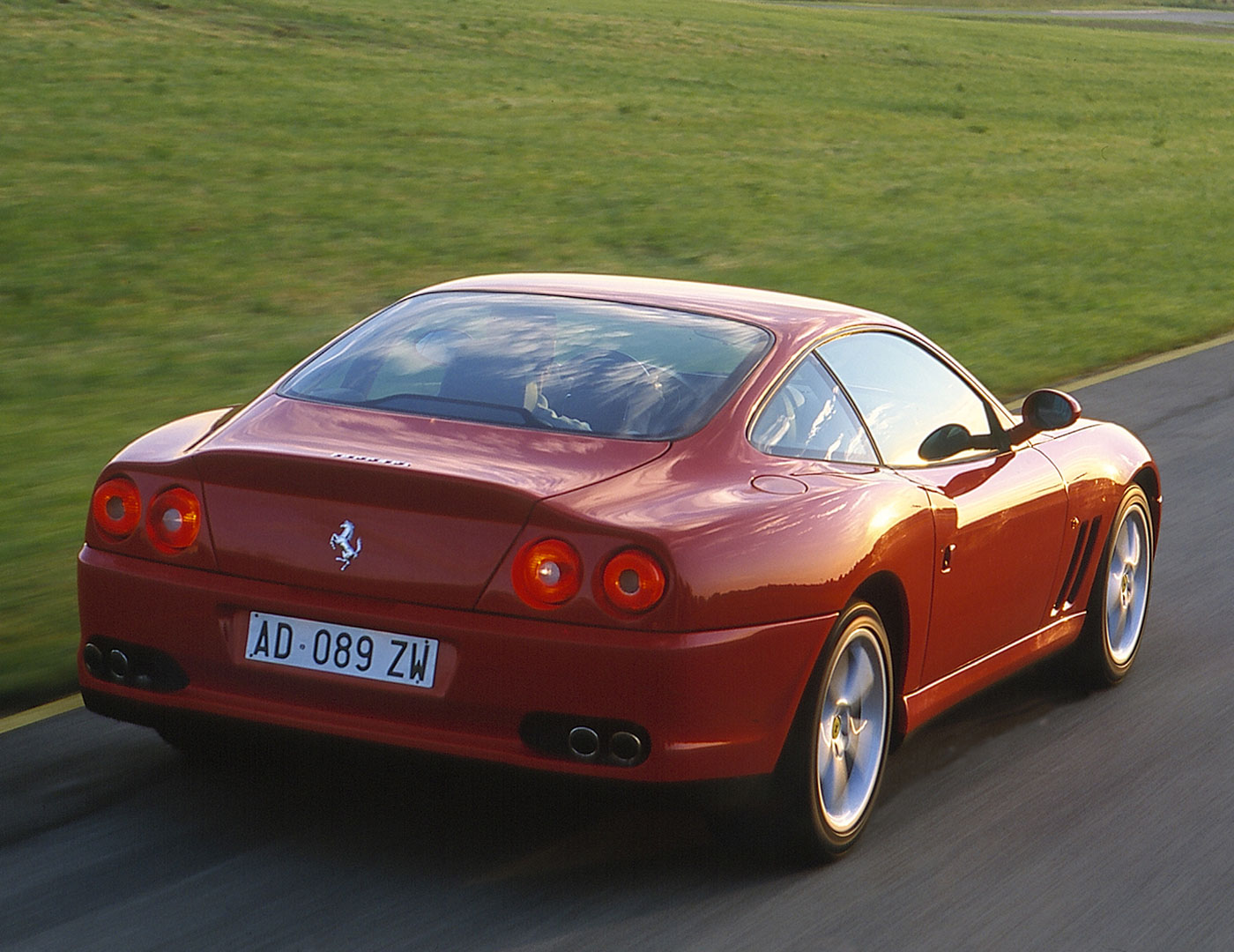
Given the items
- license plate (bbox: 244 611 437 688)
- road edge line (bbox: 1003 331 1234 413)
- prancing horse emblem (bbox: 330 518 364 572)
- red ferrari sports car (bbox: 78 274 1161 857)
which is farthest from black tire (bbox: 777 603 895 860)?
road edge line (bbox: 1003 331 1234 413)

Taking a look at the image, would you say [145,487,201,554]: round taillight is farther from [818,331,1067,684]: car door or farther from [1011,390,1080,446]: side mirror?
[1011,390,1080,446]: side mirror

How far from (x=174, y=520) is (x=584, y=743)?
3.58 feet

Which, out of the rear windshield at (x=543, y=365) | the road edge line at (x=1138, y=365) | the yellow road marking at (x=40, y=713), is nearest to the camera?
the rear windshield at (x=543, y=365)

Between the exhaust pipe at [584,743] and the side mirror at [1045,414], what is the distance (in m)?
2.24

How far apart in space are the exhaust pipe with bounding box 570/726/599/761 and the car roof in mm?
1475

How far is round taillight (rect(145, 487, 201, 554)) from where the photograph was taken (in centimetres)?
447

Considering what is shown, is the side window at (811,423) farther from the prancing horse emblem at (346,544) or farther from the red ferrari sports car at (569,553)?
the prancing horse emblem at (346,544)

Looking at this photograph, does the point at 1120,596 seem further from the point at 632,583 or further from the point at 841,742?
the point at 632,583

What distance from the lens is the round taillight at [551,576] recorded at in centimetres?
419

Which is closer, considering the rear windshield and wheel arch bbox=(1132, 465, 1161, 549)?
the rear windshield

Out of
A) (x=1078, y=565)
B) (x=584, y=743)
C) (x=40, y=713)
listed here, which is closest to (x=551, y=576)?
(x=584, y=743)

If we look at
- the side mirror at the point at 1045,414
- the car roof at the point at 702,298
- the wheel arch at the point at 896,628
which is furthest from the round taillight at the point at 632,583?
the side mirror at the point at 1045,414

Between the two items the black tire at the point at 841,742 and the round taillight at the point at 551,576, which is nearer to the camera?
the round taillight at the point at 551,576

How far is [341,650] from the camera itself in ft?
14.1
